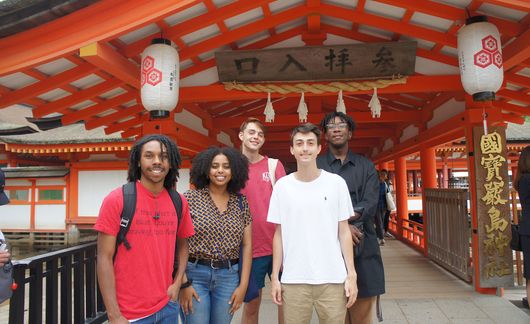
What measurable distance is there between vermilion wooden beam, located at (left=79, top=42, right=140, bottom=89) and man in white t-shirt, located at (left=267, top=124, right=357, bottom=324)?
215 cm

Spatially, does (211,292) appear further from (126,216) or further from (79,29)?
(79,29)

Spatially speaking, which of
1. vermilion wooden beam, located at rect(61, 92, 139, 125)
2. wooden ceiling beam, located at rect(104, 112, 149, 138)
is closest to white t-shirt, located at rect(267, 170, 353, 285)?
vermilion wooden beam, located at rect(61, 92, 139, 125)

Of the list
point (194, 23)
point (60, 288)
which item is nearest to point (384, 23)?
point (194, 23)

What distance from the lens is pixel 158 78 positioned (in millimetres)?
3891

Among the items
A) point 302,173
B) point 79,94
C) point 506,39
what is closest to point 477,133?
point 506,39

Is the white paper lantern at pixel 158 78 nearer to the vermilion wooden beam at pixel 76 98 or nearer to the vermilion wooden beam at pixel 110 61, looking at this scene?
the vermilion wooden beam at pixel 110 61

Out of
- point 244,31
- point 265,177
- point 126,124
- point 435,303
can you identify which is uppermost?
point 244,31

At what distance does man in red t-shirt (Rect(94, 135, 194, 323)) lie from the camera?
1.99 meters

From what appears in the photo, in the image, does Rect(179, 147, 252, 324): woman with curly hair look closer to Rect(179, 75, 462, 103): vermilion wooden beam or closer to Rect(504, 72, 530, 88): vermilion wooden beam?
Rect(179, 75, 462, 103): vermilion wooden beam

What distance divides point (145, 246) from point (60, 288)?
6.77 ft

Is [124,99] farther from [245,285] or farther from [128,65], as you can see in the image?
[245,285]

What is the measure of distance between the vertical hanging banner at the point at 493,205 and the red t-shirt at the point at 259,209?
3396mm

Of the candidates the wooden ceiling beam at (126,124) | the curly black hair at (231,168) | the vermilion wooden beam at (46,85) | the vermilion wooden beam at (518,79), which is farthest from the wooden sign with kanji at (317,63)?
the curly black hair at (231,168)

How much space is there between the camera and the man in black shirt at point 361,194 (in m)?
2.72
